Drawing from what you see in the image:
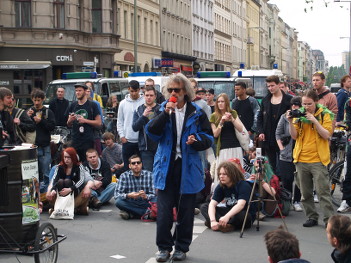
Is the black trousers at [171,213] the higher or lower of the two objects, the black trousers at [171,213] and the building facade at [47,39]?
the lower

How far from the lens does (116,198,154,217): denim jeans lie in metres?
10.9

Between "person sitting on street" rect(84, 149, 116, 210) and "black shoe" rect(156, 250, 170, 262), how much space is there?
3.98 m

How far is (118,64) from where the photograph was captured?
49.5 metres

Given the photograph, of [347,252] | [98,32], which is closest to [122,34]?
[98,32]

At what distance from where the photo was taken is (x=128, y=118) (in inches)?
493

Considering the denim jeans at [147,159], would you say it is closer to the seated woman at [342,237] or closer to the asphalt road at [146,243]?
the asphalt road at [146,243]

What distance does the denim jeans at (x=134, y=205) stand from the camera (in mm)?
10914

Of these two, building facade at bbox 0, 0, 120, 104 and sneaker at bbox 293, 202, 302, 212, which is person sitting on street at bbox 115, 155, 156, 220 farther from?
building facade at bbox 0, 0, 120, 104

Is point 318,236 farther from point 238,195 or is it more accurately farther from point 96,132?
point 96,132

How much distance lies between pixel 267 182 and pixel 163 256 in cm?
344

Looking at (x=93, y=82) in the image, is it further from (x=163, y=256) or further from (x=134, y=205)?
(x=163, y=256)

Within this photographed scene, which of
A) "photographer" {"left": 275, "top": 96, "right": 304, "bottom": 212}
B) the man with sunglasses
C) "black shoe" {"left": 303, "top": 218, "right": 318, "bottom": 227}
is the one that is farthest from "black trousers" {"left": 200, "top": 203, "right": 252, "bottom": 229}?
the man with sunglasses

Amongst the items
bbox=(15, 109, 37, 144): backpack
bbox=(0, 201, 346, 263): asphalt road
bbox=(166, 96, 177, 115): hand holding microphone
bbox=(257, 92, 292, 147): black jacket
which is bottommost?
bbox=(0, 201, 346, 263): asphalt road

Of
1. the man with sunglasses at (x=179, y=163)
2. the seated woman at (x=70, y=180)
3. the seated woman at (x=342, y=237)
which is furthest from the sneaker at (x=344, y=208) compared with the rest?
the seated woman at (x=342, y=237)
